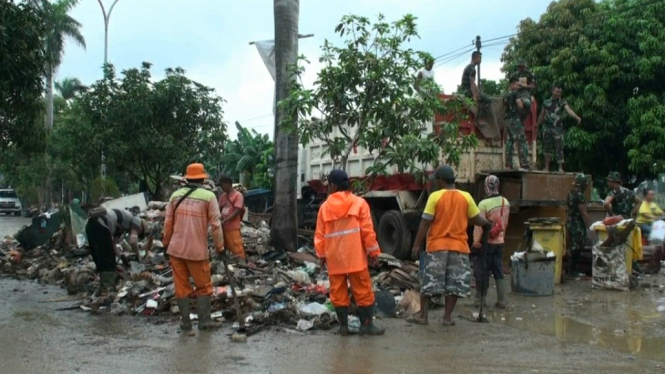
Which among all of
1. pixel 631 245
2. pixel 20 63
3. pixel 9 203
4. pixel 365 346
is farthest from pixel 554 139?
pixel 9 203

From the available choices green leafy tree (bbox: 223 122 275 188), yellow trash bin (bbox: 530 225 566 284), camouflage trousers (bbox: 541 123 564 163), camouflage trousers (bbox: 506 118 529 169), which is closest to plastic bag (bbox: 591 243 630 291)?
yellow trash bin (bbox: 530 225 566 284)

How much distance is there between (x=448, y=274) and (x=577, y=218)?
4658mm

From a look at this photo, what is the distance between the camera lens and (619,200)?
11.7m

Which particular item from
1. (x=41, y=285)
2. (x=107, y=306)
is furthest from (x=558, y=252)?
(x=41, y=285)

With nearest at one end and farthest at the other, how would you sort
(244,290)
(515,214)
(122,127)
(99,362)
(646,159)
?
1. (99,362)
2. (244,290)
3. (515,214)
4. (122,127)
5. (646,159)

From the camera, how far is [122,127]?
18.3 m

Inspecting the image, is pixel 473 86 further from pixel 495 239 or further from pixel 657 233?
pixel 657 233

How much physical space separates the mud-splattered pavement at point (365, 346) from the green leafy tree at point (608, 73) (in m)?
13.1

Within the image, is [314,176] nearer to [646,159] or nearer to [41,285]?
[41,285]

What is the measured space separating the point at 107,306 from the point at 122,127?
10065 millimetres

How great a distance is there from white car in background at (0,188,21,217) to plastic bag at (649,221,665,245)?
135 feet

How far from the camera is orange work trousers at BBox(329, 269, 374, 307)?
7.08 metres

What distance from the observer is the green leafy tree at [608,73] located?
20656 millimetres

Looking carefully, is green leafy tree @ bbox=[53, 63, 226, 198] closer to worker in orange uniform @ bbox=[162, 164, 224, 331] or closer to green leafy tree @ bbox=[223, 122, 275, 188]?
worker in orange uniform @ bbox=[162, 164, 224, 331]
